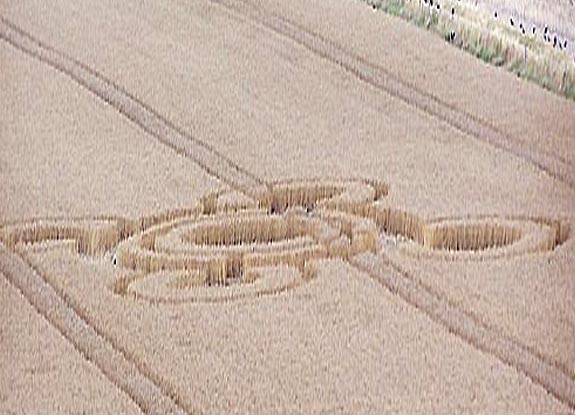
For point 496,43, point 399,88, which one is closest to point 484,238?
point 399,88

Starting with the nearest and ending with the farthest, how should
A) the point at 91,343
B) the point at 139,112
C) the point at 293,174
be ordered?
the point at 91,343
the point at 293,174
the point at 139,112

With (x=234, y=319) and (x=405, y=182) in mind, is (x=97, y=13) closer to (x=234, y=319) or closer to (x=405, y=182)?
(x=405, y=182)

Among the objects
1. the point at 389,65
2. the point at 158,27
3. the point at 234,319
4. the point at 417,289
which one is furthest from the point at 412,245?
the point at 158,27

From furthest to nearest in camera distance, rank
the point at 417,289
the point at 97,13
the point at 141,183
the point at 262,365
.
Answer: the point at 97,13
the point at 141,183
the point at 417,289
the point at 262,365

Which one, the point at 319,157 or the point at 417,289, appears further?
the point at 319,157

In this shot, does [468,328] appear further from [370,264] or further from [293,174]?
[293,174]

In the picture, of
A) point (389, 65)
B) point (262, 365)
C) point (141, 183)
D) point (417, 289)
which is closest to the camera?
point (262, 365)

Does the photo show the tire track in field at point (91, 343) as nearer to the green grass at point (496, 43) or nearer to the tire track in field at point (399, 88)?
the tire track in field at point (399, 88)
